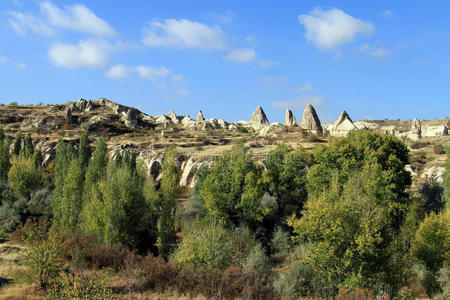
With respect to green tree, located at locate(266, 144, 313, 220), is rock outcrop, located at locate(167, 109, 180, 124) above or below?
above

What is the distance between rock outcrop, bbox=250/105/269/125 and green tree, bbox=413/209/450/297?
3156 inches

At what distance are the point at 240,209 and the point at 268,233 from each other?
4125 millimetres

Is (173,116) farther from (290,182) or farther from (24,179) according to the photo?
(290,182)

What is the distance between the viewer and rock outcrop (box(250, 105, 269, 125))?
10612cm

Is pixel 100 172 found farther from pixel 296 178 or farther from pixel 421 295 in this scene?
pixel 421 295

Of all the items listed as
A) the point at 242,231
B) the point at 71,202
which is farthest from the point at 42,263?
the point at 71,202

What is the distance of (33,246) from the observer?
737 inches

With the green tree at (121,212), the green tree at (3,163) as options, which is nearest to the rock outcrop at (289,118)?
the green tree at (3,163)

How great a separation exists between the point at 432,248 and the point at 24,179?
154 feet

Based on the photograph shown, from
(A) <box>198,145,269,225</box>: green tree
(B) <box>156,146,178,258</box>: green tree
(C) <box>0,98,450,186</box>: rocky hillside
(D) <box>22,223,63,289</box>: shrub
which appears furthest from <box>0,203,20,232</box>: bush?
(C) <box>0,98,450,186</box>: rocky hillside

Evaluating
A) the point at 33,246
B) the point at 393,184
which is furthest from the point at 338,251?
the point at 33,246

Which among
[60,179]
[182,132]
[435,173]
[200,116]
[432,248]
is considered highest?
[200,116]

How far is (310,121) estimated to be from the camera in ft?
299

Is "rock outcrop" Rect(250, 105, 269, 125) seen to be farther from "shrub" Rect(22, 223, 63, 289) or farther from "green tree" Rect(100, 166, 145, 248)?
"shrub" Rect(22, 223, 63, 289)
